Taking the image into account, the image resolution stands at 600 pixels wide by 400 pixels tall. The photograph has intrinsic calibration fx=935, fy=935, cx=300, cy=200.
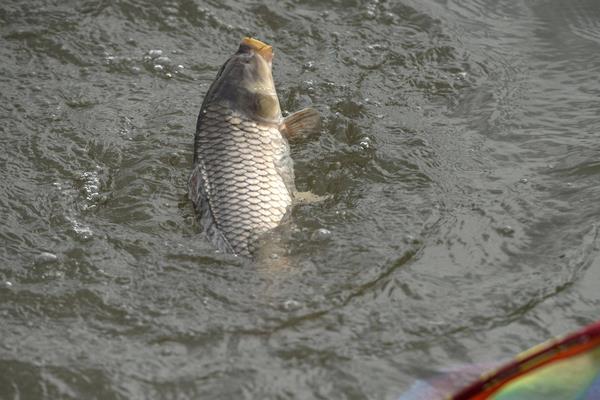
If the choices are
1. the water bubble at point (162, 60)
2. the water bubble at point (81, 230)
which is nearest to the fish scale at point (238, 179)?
the water bubble at point (81, 230)

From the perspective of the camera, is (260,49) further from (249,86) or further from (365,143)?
(365,143)

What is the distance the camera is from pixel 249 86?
4.25m

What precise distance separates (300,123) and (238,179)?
0.53m

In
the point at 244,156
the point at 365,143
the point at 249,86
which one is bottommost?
the point at 365,143

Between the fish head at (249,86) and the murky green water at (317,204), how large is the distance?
19.7 inches

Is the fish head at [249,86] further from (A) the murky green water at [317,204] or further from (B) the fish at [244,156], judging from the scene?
(A) the murky green water at [317,204]

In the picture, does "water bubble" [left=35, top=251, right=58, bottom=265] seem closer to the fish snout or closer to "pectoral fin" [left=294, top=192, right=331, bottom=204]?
"pectoral fin" [left=294, top=192, right=331, bottom=204]

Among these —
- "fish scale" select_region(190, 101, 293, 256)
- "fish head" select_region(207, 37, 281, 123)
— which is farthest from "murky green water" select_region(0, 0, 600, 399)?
"fish head" select_region(207, 37, 281, 123)

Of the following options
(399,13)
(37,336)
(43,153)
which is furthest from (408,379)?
(399,13)

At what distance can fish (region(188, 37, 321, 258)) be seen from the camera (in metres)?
3.87

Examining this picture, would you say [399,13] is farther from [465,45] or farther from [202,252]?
[202,252]

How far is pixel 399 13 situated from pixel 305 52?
0.79m

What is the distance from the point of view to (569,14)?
623 cm

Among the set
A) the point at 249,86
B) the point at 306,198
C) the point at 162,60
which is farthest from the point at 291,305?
the point at 162,60
